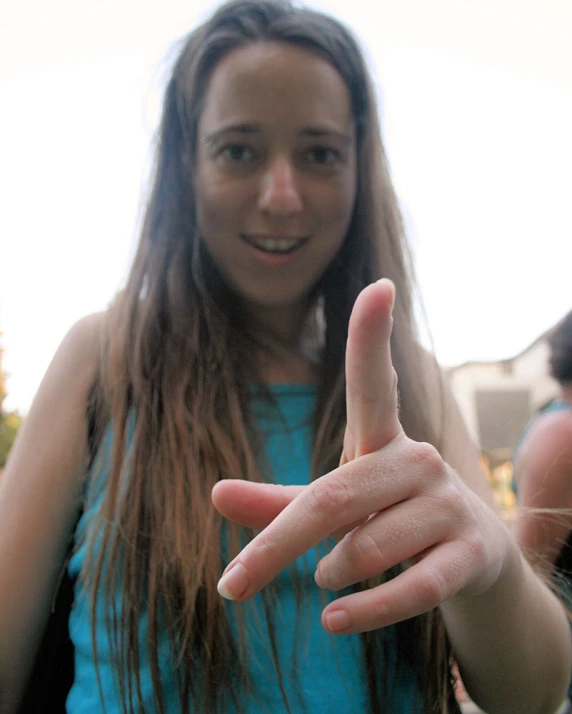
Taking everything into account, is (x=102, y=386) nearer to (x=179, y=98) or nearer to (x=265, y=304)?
(x=265, y=304)

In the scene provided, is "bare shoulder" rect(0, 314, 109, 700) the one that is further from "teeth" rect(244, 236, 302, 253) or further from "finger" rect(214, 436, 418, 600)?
"finger" rect(214, 436, 418, 600)

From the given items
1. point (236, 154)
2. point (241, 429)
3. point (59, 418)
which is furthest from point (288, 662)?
point (236, 154)

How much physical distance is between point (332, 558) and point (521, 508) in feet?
1.63

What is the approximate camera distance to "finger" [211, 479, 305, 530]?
0.45 metres

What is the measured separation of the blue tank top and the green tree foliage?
57cm

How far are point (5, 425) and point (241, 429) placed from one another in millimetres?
799

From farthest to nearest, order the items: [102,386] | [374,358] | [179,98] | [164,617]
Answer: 1. [179,98]
2. [102,386]
3. [164,617]
4. [374,358]

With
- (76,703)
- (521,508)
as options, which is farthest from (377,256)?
(76,703)

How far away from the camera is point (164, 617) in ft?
2.27

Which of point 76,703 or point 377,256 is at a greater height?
point 377,256

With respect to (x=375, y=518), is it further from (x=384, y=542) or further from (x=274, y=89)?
(x=274, y=89)

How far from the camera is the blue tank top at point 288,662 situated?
0.68m

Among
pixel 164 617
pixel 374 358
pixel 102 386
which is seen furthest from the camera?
pixel 102 386

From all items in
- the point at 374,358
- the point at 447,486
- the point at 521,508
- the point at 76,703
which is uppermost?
the point at 374,358
